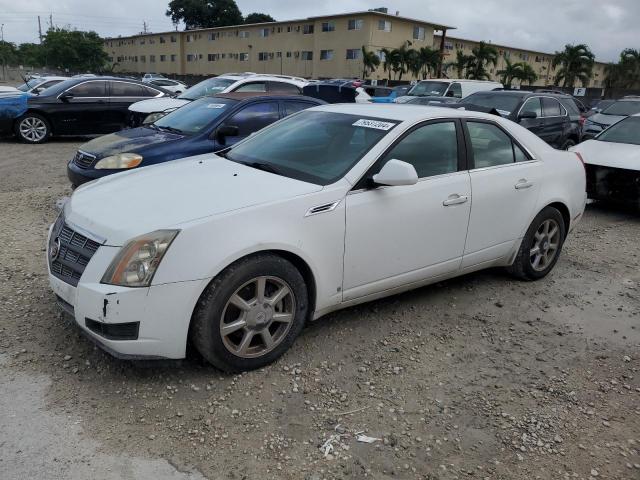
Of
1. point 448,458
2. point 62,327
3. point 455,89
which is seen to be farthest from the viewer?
point 455,89

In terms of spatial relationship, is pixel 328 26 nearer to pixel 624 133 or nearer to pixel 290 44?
pixel 290 44

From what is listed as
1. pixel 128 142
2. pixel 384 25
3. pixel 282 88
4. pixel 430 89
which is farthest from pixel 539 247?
pixel 384 25

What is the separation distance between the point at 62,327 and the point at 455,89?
16261mm

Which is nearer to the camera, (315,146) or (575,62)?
(315,146)

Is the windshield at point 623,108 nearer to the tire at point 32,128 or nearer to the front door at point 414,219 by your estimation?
the front door at point 414,219

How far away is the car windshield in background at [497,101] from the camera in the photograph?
11.1 m

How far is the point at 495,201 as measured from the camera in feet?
14.2

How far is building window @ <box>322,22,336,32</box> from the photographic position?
168ft

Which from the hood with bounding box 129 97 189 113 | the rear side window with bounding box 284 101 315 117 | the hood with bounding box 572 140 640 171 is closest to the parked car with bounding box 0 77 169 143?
the hood with bounding box 129 97 189 113

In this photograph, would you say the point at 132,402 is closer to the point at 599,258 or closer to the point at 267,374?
the point at 267,374

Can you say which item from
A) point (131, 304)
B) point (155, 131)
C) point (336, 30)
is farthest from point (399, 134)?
point (336, 30)

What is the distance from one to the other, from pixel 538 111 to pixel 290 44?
48371 mm

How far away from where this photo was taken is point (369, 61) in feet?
154

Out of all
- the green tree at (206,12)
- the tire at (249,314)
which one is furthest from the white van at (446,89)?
the green tree at (206,12)
